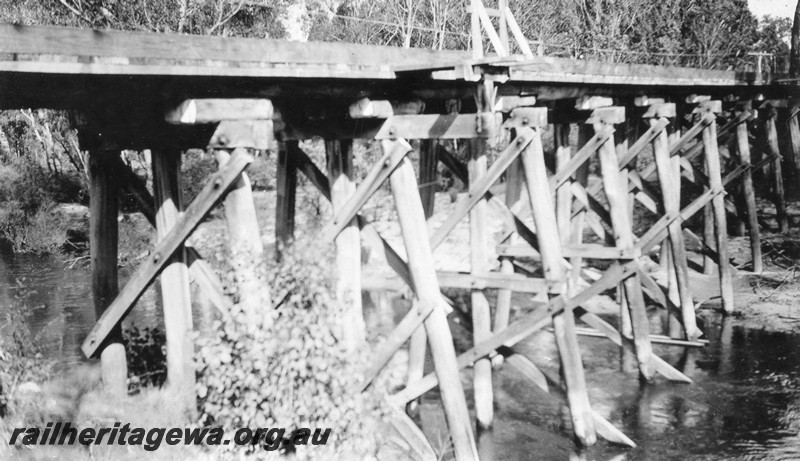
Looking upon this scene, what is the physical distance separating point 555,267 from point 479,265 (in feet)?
2.05

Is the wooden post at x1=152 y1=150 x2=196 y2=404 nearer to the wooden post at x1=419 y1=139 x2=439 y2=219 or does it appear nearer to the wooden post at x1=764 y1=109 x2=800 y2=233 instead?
the wooden post at x1=419 y1=139 x2=439 y2=219

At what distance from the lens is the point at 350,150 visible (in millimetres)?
5137

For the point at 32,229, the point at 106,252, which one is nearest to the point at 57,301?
the point at 32,229

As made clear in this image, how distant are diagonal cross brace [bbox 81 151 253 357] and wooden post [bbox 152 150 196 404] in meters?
0.26

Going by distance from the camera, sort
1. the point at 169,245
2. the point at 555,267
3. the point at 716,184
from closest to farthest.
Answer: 1. the point at 169,245
2. the point at 555,267
3. the point at 716,184

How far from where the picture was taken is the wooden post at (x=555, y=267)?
5477 mm

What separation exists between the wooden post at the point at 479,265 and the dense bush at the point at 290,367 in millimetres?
2344

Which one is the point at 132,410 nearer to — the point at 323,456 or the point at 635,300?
the point at 323,456

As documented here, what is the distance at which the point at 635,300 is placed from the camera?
699 cm

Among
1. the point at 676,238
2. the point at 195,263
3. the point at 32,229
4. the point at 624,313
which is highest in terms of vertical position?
the point at 195,263

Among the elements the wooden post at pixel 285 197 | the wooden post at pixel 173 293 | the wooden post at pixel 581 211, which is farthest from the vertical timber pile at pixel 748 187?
the wooden post at pixel 173 293

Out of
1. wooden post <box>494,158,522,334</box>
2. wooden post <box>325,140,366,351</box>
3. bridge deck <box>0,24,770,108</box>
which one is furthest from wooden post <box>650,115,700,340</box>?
wooden post <box>325,140,366,351</box>

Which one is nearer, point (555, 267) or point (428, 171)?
point (555, 267)

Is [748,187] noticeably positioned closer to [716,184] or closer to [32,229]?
[716,184]
